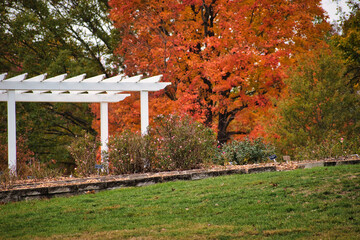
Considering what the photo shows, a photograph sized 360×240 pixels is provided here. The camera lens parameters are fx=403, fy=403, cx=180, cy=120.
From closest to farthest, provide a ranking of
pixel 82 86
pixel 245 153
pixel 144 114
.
A: pixel 245 153, pixel 82 86, pixel 144 114

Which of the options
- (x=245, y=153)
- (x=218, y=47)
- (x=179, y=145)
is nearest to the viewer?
(x=179, y=145)

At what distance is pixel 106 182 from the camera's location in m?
7.25

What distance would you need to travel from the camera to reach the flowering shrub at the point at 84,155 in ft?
28.0

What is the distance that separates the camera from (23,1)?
59.4ft

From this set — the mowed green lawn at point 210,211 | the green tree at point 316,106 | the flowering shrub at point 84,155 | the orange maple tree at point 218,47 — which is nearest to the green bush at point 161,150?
the flowering shrub at point 84,155

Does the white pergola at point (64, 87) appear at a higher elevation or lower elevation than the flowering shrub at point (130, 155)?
higher

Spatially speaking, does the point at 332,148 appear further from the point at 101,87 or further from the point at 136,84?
the point at 101,87

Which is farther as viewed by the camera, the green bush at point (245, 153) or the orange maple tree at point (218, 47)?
the orange maple tree at point (218, 47)

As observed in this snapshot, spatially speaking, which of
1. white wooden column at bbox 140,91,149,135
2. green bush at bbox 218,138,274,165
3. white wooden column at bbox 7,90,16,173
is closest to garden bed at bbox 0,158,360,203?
green bush at bbox 218,138,274,165

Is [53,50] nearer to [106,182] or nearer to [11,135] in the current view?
[11,135]

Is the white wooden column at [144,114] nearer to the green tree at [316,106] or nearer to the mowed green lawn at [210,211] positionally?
the mowed green lawn at [210,211]

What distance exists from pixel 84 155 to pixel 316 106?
7371 millimetres

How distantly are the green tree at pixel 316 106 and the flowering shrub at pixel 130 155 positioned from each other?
548 centimetres

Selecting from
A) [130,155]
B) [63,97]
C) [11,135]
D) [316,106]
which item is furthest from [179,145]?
[316,106]
